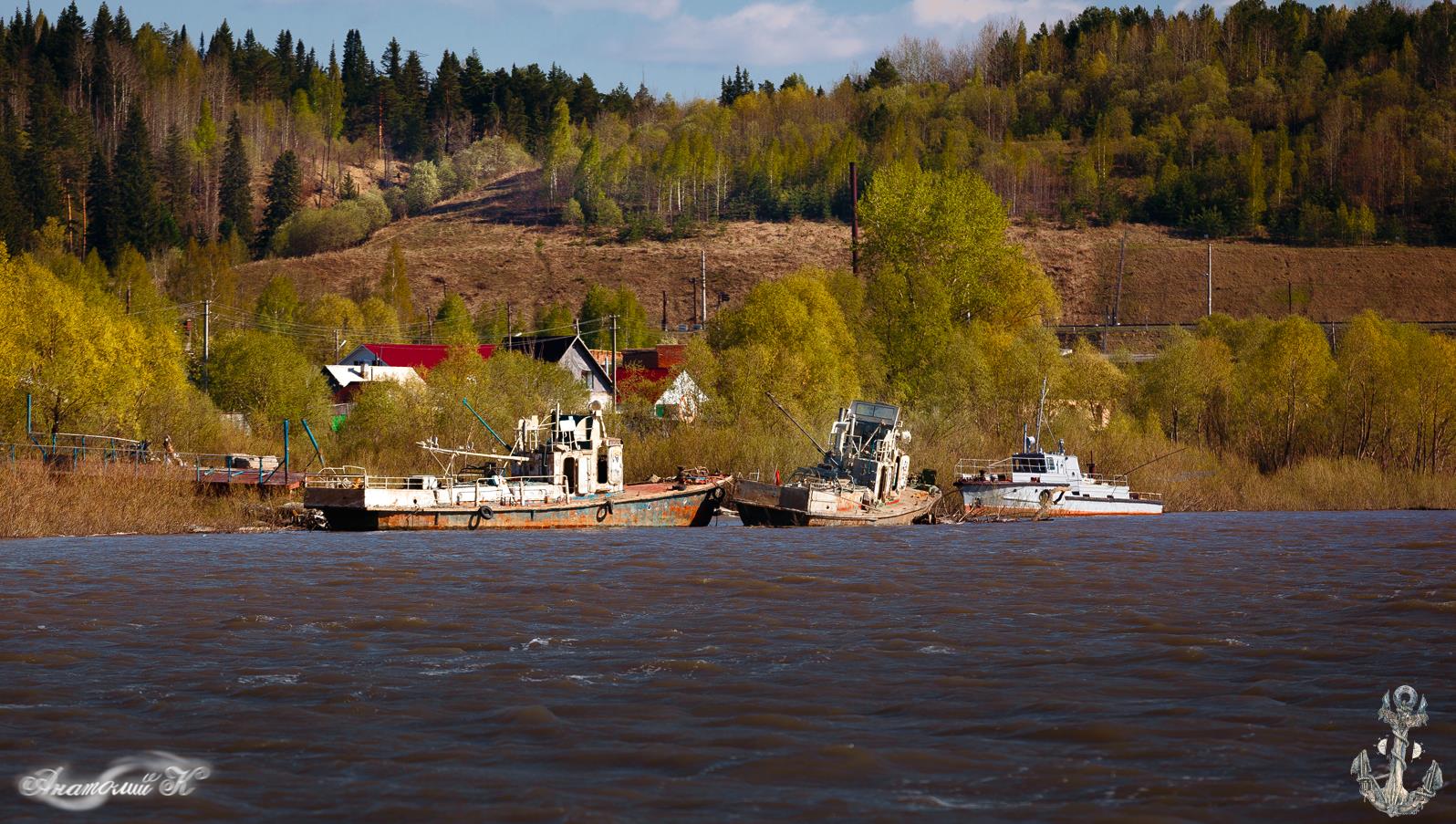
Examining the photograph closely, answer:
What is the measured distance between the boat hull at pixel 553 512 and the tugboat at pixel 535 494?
30mm

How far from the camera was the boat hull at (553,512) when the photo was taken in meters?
44.5

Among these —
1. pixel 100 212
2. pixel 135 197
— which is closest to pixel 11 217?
pixel 100 212

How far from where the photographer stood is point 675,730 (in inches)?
515

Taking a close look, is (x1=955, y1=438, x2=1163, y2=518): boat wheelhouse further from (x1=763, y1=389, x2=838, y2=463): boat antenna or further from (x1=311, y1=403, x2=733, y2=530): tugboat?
(x1=311, y1=403, x2=733, y2=530): tugboat

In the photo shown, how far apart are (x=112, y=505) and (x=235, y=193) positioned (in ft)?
504

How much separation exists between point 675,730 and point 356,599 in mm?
12238

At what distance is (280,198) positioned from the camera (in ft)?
598

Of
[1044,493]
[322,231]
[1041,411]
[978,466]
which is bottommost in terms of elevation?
[1044,493]

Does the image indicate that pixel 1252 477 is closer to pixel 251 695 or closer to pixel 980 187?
pixel 980 187

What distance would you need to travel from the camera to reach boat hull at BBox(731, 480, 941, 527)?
4797 centimetres

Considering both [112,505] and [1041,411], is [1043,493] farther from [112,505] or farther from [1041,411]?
[112,505]

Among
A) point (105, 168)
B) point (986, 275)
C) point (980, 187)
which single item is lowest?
point (986, 275)

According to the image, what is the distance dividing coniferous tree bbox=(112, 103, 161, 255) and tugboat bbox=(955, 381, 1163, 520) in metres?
126

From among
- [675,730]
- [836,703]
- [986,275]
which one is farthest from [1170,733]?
[986,275]
